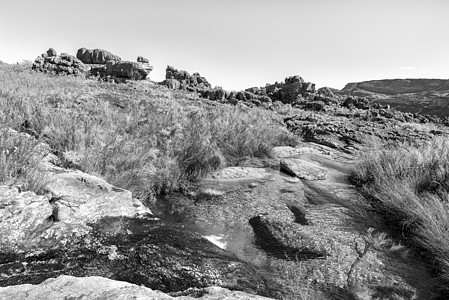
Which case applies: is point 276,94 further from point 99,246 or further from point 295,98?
point 99,246

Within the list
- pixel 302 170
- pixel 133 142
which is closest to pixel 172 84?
pixel 302 170

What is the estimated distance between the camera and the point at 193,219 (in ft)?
12.6

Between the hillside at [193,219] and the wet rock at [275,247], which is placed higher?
the hillside at [193,219]

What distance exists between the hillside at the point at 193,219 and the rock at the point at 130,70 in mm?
29634

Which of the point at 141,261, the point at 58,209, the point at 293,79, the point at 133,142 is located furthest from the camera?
the point at 293,79

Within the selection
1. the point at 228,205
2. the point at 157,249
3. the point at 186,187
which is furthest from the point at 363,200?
the point at 157,249

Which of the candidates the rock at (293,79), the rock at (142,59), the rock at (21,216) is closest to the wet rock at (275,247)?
the rock at (21,216)

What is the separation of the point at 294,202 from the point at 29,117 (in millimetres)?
5073

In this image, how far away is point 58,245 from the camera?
2248mm

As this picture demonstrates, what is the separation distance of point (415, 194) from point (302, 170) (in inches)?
96.6

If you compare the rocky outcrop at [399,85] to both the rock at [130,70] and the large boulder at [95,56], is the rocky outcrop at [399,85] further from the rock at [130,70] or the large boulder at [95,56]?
the rock at [130,70]

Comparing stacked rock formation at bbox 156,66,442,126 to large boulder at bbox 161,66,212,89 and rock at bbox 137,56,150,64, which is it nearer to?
large boulder at bbox 161,66,212,89

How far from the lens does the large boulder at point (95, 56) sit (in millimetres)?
56669

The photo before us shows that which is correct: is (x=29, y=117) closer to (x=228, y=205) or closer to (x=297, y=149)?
(x=228, y=205)
